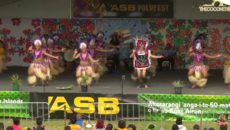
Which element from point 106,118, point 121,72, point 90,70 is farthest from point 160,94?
point 121,72

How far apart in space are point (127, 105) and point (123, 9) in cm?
600

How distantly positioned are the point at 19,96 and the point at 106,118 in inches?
91.0

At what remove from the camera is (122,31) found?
18.2 metres

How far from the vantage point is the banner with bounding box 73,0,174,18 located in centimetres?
1716

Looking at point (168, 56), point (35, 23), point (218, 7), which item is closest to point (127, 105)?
point (218, 7)

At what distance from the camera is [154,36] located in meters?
18.1

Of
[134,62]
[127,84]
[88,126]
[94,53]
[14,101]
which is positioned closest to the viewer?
[88,126]

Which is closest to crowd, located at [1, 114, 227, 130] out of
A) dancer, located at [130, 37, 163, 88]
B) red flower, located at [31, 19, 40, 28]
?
dancer, located at [130, 37, 163, 88]

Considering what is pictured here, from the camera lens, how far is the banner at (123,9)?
17156 millimetres

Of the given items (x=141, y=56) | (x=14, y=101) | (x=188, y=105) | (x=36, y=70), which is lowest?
(x=188, y=105)

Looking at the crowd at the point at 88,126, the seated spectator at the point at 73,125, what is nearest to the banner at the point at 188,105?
the crowd at the point at 88,126

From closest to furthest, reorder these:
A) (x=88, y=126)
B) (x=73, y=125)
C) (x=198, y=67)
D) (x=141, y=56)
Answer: (x=73, y=125) → (x=88, y=126) → (x=198, y=67) → (x=141, y=56)

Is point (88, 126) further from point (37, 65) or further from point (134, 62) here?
point (37, 65)

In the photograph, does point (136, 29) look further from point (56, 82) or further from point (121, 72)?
point (56, 82)
